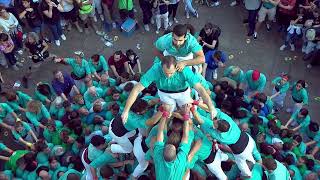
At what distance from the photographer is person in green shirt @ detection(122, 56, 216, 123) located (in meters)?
7.06

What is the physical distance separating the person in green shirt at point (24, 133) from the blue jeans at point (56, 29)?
3497mm

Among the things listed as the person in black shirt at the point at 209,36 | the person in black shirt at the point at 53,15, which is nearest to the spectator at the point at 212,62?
the person in black shirt at the point at 209,36

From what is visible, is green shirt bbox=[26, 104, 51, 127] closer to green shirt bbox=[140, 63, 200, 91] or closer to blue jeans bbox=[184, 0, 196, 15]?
green shirt bbox=[140, 63, 200, 91]

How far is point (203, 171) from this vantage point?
8219mm

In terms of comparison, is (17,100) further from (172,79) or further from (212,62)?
(172,79)

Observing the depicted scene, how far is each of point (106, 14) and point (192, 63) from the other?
626 centimetres

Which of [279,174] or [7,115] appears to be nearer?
[279,174]

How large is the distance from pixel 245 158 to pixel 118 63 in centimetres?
433

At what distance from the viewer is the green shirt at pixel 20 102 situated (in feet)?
34.0

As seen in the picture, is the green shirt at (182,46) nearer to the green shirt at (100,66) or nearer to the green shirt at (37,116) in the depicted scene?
the green shirt at (100,66)

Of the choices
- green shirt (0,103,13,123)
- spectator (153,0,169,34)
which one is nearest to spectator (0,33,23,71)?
green shirt (0,103,13,123)

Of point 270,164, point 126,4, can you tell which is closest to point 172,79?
point 270,164

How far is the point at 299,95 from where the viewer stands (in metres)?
10.4

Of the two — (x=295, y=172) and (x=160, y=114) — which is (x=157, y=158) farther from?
(x=295, y=172)
